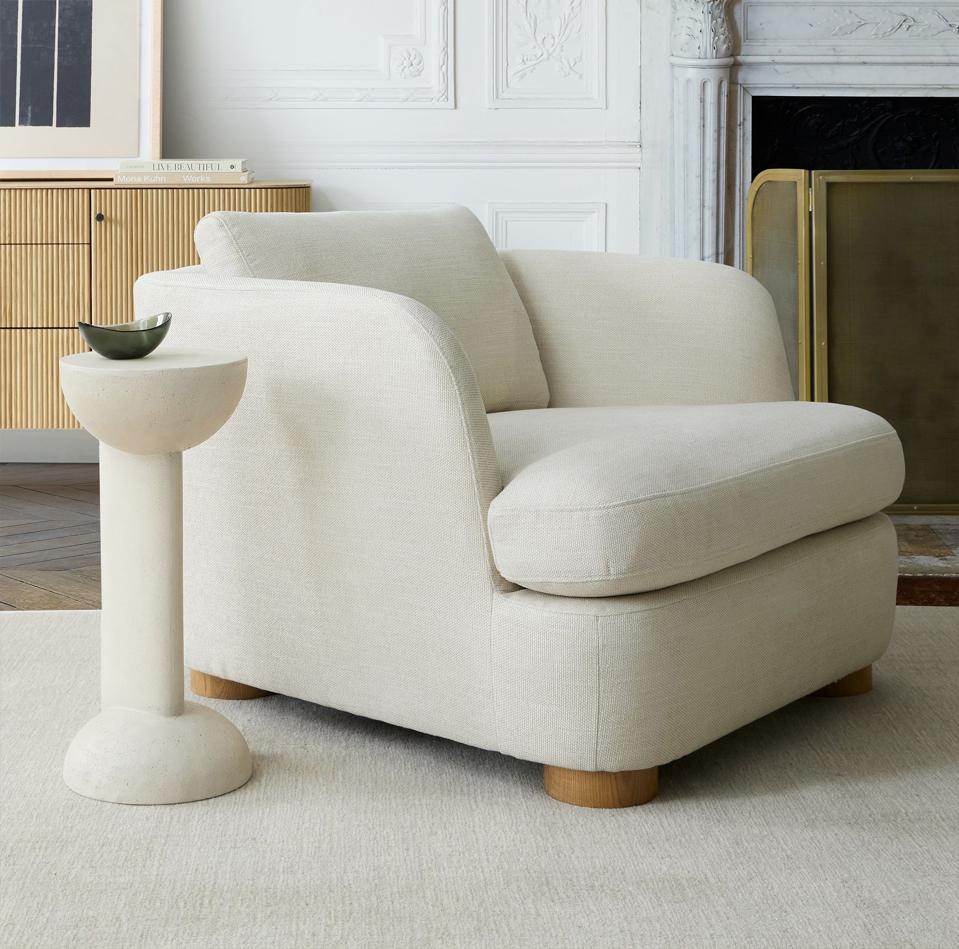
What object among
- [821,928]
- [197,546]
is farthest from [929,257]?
[821,928]

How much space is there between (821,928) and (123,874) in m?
0.75

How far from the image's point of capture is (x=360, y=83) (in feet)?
13.8

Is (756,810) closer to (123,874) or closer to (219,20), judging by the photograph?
(123,874)

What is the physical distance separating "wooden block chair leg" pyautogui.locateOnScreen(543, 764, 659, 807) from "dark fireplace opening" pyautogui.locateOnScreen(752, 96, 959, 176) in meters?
2.98

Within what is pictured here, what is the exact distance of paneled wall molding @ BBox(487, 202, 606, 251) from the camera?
14.0ft

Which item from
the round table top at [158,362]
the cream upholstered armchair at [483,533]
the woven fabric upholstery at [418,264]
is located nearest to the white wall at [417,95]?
the woven fabric upholstery at [418,264]

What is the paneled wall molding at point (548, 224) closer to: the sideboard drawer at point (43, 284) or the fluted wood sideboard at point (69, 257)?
the fluted wood sideboard at point (69, 257)

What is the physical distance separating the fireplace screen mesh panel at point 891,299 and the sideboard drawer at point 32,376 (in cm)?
200

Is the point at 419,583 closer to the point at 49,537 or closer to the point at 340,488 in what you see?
the point at 340,488

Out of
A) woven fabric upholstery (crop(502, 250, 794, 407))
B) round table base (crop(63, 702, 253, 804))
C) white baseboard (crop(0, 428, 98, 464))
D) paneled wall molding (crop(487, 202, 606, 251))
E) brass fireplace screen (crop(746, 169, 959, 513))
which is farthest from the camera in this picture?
white baseboard (crop(0, 428, 98, 464))

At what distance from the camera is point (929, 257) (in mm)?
3395

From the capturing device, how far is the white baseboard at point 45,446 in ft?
14.4

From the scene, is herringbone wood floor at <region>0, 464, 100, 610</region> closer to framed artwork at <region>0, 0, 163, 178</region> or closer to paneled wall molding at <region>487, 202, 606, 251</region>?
framed artwork at <region>0, 0, 163, 178</region>

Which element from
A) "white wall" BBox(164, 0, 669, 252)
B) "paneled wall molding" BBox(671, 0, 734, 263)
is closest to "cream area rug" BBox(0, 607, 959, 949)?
"paneled wall molding" BBox(671, 0, 734, 263)
